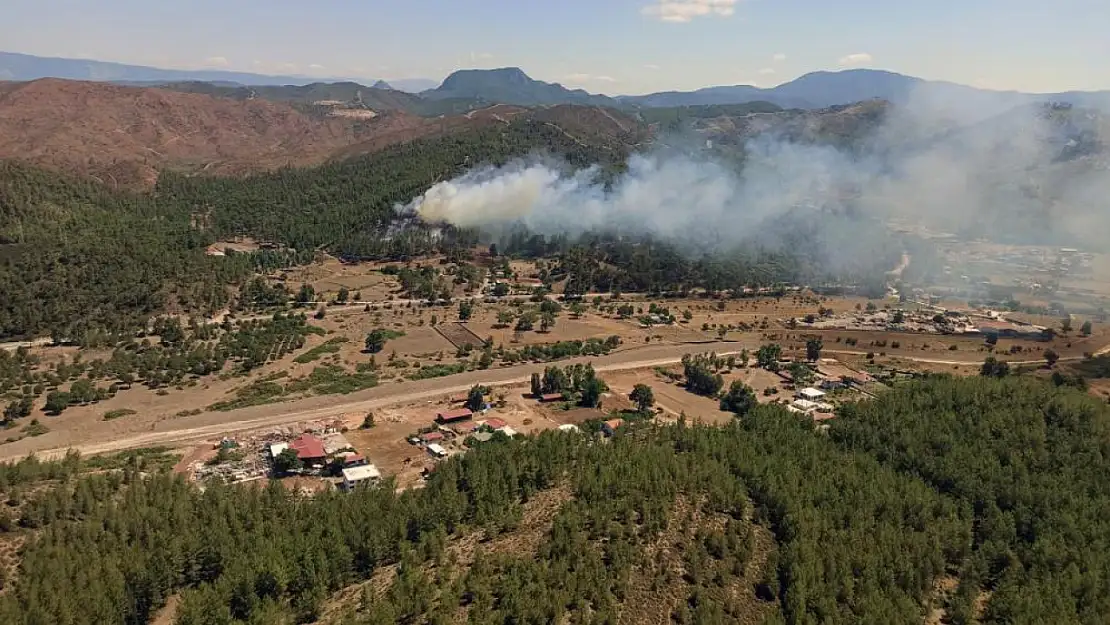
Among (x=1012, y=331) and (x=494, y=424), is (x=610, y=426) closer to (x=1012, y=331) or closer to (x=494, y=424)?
(x=494, y=424)

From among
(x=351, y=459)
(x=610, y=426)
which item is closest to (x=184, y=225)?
(x=351, y=459)

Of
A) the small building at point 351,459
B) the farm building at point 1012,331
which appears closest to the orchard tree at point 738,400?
the small building at point 351,459

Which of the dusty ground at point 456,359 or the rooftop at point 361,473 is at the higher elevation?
the rooftop at point 361,473

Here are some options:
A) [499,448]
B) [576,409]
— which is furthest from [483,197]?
[499,448]

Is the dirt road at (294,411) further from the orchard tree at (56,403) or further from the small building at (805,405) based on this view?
the small building at (805,405)

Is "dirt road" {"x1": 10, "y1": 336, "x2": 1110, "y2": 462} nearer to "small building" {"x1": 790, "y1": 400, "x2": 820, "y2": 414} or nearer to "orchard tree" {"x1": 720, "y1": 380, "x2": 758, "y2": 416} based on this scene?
"orchard tree" {"x1": 720, "y1": 380, "x2": 758, "y2": 416}

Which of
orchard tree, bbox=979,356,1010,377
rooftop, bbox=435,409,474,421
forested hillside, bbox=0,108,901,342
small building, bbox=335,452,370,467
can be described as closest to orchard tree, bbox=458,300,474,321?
forested hillside, bbox=0,108,901,342
